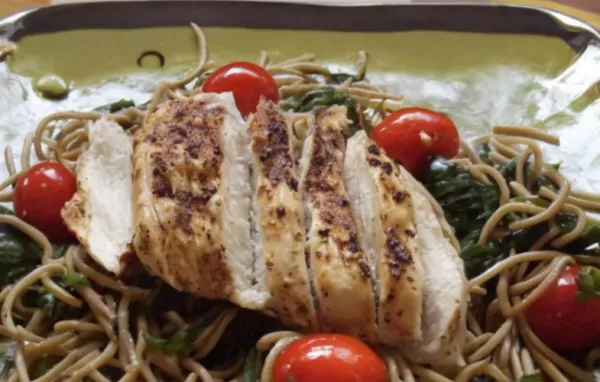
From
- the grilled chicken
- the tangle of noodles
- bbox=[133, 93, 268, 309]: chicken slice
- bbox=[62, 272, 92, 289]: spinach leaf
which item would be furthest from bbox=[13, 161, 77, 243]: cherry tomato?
bbox=[133, 93, 268, 309]: chicken slice

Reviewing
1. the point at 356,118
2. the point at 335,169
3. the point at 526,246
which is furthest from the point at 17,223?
the point at 526,246

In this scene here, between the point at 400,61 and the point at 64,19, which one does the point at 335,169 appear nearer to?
the point at 400,61

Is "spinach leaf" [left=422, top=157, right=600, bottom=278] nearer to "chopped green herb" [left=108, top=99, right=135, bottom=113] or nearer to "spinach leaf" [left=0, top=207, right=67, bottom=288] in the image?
"chopped green herb" [left=108, top=99, right=135, bottom=113]

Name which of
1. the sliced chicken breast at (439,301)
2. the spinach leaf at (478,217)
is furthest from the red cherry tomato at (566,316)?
the sliced chicken breast at (439,301)

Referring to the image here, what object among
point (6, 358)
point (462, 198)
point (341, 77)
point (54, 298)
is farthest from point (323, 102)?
point (6, 358)

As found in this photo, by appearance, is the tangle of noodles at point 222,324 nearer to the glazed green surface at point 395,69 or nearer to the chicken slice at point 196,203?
the chicken slice at point 196,203

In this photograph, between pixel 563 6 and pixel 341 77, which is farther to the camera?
pixel 563 6

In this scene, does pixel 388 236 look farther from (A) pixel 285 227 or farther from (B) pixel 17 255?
(B) pixel 17 255
